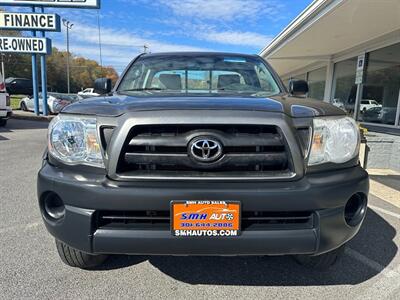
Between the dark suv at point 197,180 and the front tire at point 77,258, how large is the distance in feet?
1.23

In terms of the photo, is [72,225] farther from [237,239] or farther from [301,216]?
[301,216]

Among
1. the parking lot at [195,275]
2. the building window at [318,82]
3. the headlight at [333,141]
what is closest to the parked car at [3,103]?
the parking lot at [195,275]

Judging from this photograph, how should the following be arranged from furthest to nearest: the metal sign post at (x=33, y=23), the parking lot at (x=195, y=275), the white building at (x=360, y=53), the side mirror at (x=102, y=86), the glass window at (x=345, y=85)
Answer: the metal sign post at (x=33, y=23)
the glass window at (x=345, y=85)
the white building at (x=360, y=53)
the side mirror at (x=102, y=86)
the parking lot at (x=195, y=275)

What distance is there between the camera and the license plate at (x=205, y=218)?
6.19 ft

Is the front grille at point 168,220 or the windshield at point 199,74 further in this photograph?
the windshield at point 199,74

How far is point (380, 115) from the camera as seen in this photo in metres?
11.5

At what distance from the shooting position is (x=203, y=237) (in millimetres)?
1929

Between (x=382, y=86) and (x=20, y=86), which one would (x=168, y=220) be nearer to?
(x=382, y=86)

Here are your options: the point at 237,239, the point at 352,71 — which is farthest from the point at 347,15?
the point at 237,239

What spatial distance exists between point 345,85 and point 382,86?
334cm

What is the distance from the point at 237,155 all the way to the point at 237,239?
0.47 metres

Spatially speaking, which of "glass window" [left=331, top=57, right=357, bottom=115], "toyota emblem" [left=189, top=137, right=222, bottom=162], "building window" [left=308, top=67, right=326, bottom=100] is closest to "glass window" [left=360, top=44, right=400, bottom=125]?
"glass window" [left=331, top=57, right=357, bottom=115]

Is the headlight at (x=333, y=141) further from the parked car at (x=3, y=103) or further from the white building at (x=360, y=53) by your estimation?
the parked car at (x=3, y=103)

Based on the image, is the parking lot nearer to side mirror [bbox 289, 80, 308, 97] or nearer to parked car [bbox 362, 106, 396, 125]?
side mirror [bbox 289, 80, 308, 97]
